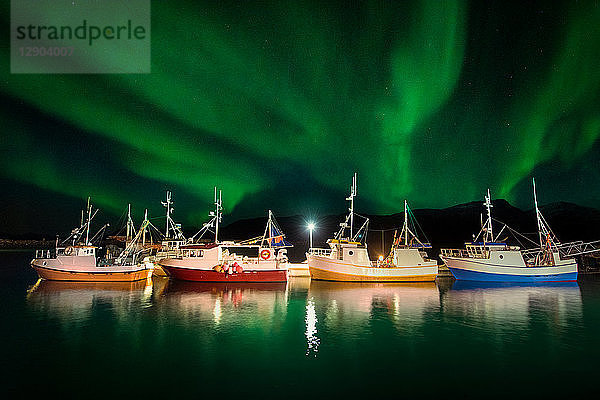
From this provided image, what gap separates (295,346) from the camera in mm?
17969

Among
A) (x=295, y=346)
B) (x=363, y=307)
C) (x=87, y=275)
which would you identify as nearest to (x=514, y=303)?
(x=363, y=307)

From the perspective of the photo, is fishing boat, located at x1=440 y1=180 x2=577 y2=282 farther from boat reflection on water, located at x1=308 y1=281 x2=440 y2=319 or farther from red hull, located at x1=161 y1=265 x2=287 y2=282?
red hull, located at x1=161 y1=265 x2=287 y2=282

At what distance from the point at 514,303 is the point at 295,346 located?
22.9 m

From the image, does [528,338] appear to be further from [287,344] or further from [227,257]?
[227,257]

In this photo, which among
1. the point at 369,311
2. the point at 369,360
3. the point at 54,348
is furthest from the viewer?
the point at 369,311

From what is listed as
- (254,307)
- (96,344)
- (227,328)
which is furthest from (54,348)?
(254,307)

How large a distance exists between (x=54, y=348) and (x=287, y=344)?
10.9 metres

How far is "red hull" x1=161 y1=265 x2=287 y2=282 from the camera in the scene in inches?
1654

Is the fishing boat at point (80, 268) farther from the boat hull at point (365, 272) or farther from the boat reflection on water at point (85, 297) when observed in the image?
the boat hull at point (365, 272)

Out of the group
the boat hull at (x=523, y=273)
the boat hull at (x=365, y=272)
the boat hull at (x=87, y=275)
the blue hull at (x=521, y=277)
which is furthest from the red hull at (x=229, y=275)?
the boat hull at (x=523, y=273)

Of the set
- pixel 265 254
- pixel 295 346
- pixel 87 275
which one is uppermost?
pixel 265 254

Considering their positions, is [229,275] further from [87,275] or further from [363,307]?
[363,307]

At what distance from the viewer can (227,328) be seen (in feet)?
69.5

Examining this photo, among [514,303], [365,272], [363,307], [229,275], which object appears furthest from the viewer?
[365,272]
